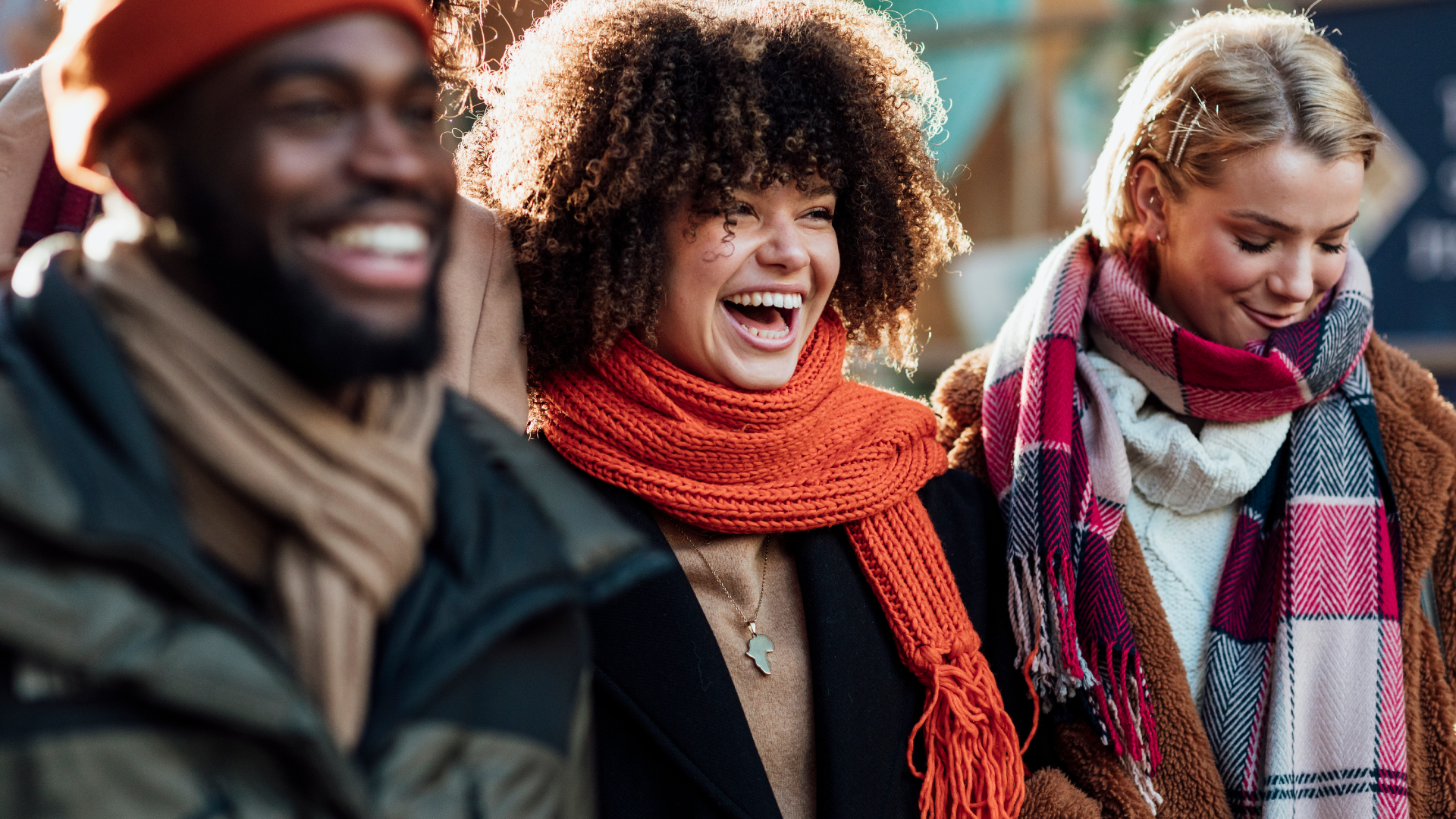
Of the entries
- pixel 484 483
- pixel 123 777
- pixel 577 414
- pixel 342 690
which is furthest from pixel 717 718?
pixel 123 777

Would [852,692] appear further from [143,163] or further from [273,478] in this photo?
[143,163]

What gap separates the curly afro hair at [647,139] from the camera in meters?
2.17

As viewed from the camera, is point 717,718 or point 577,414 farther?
point 577,414

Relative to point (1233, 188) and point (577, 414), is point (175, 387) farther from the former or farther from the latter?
point (1233, 188)

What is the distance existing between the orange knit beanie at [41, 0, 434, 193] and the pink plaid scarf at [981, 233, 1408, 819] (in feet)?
5.05

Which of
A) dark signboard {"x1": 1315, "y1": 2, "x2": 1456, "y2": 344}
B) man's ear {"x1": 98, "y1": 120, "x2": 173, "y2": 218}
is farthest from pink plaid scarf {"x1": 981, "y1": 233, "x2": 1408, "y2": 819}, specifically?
dark signboard {"x1": 1315, "y1": 2, "x2": 1456, "y2": 344}

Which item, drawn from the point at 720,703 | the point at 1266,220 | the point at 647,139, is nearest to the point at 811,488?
the point at 720,703

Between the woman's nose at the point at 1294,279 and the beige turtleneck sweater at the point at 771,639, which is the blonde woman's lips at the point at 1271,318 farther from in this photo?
the beige turtleneck sweater at the point at 771,639

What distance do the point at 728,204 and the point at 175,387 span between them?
123 centimetres

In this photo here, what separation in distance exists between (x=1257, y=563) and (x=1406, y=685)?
33 cm

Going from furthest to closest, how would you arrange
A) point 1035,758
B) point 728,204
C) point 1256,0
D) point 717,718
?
point 1256,0 → point 1035,758 → point 728,204 → point 717,718

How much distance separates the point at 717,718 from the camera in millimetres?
2018

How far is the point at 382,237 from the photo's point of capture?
3.81 feet

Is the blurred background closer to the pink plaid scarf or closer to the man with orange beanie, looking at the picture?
the pink plaid scarf
